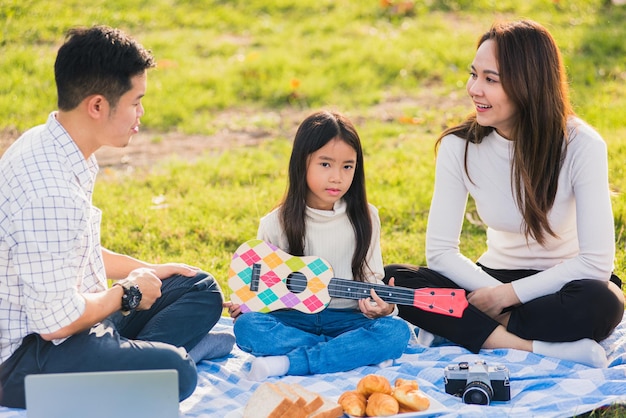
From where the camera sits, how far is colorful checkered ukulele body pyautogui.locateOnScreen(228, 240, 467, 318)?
4.07 metres

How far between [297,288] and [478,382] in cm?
94

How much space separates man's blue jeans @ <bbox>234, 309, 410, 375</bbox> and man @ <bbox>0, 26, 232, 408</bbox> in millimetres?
545

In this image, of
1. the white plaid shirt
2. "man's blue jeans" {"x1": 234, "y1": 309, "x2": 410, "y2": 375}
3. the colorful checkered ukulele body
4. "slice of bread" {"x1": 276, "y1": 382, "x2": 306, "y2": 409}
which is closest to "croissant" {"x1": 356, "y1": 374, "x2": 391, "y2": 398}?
"slice of bread" {"x1": 276, "y1": 382, "x2": 306, "y2": 409}

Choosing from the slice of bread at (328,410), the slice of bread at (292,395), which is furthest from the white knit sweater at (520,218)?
the slice of bread at (292,395)

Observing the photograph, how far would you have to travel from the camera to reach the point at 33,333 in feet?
11.2

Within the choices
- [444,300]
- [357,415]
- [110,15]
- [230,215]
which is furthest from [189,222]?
[110,15]

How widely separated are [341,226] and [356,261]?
18 cm

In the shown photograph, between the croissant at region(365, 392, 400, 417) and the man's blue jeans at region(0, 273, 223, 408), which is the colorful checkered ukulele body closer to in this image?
the man's blue jeans at region(0, 273, 223, 408)

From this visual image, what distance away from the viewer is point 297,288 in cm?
416

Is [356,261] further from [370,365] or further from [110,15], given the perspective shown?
[110,15]

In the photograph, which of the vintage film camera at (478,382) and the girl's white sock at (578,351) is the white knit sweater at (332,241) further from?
the girl's white sock at (578,351)

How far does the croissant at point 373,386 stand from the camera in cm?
357

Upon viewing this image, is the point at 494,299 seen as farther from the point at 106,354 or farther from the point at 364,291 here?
the point at 106,354

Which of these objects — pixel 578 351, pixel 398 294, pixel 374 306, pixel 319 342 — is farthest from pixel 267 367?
pixel 578 351
